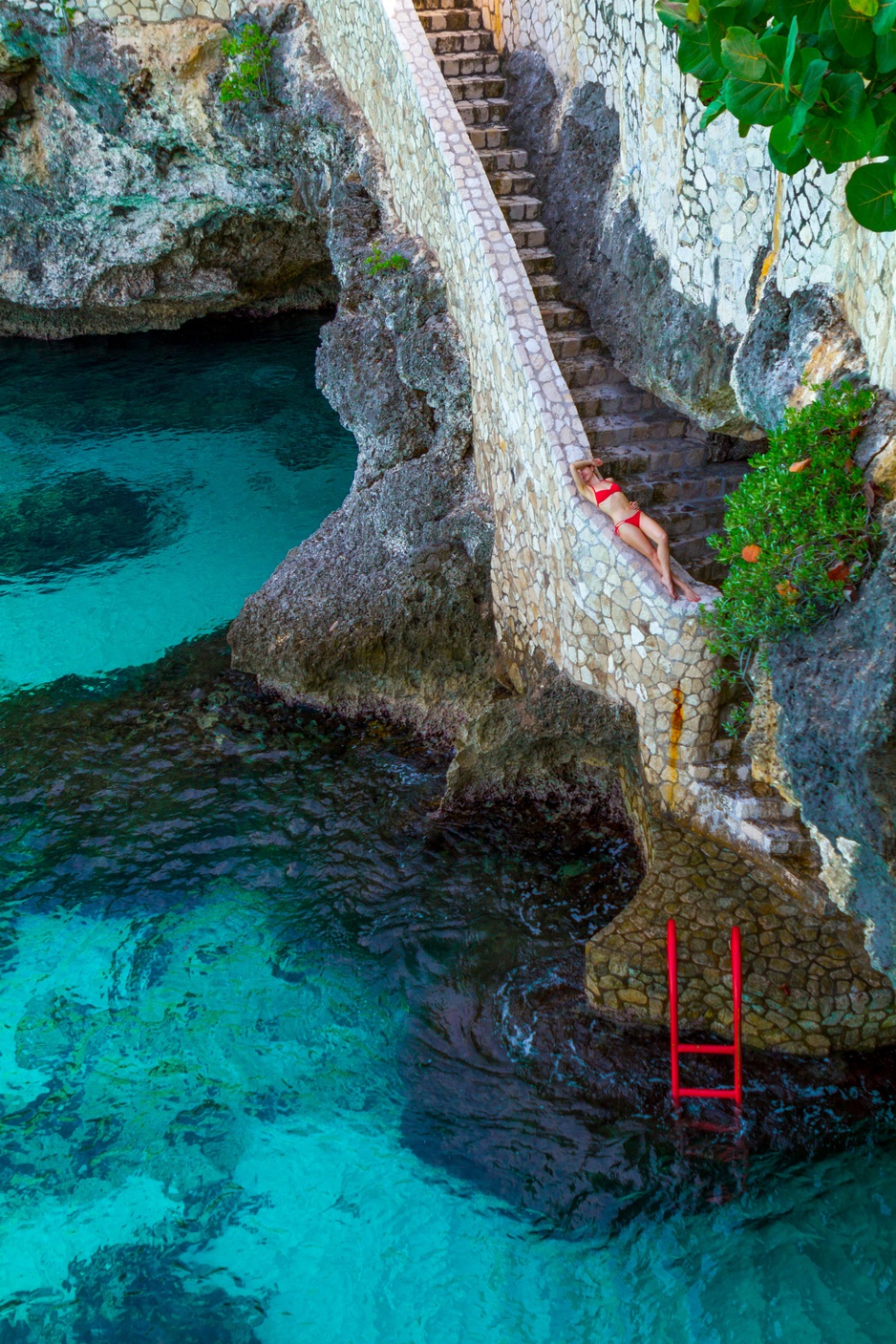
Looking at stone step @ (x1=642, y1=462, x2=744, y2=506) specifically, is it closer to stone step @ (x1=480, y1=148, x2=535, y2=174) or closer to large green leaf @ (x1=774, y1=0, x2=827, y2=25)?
stone step @ (x1=480, y1=148, x2=535, y2=174)

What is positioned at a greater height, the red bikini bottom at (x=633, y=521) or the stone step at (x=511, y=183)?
the stone step at (x=511, y=183)

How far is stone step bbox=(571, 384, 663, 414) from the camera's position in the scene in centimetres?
1086

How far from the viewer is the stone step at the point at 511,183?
12.0 metres

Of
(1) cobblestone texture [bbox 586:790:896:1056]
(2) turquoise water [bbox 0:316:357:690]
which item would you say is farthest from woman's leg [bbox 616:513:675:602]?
(2) turquoise water [bbox 0:316:357:690]

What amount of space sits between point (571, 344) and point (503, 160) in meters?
2.48

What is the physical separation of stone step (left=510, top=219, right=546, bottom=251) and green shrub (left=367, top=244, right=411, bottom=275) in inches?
53.2

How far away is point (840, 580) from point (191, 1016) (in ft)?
19.8

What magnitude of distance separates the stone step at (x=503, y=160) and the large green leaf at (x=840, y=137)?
7121 mm

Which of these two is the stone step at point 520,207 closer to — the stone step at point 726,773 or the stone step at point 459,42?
the stone step at point 459,42

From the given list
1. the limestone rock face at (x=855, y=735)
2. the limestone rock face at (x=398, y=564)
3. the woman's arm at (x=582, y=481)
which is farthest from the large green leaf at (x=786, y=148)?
the limestone rock face at (x=398, y=564)

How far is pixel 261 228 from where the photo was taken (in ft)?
61.8

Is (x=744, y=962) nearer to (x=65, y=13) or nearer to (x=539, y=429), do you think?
(x=539, y=429)

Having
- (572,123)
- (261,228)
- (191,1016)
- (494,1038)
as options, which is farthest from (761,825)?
(261,228)

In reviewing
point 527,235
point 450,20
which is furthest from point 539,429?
point 450,20
